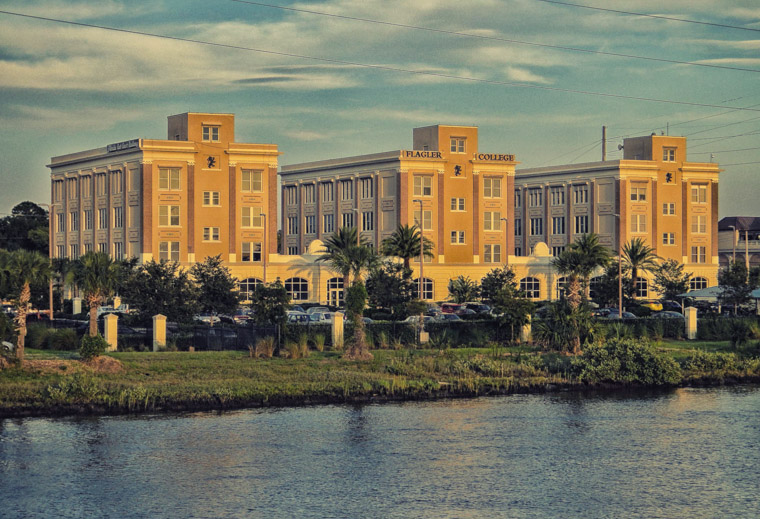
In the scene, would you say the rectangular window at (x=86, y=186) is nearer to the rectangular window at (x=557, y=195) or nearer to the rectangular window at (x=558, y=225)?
the rectangular window at (x=557, y=195)

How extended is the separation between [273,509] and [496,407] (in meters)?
17.4

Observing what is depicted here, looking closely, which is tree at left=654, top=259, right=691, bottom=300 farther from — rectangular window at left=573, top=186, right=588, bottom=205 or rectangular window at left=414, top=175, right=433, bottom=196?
rectangular window at left=414, top=175, right=433, bottom=196

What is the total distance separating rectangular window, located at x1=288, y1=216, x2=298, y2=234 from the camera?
128m

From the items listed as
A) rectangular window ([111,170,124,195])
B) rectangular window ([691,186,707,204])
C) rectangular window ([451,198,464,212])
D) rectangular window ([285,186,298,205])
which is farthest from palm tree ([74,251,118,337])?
rectangular window ([691,186,707,204])

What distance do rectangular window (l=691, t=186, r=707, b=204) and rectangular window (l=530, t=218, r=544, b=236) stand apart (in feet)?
56.2

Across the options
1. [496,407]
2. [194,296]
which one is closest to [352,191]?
[194,296]

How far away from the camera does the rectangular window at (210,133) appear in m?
101

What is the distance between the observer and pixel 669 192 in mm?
123250

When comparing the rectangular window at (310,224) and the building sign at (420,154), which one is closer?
the building sign at (420,154)

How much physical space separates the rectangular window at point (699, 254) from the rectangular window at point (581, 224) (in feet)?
39.5

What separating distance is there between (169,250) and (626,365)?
59.4 metres

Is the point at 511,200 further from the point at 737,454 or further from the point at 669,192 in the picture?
the point at 737,454

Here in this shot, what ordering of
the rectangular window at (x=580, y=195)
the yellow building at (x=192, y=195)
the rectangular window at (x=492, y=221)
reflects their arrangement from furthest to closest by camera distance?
the rectangular window at (x=580, y=195) < the rectangular window at (x=492, y=221) < the yellow building at (x=192, y=195)

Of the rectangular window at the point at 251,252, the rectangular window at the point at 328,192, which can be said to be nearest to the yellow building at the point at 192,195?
the rectangular window at the point at 251,252
